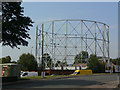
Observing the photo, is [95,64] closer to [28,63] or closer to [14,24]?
[28,63]

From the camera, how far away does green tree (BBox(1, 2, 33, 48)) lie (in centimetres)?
2211

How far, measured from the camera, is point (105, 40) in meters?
56.6

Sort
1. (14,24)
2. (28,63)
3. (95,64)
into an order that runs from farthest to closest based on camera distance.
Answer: (28,63) → (95,64) → (14,24)

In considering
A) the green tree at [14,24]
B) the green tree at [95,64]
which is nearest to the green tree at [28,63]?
the green tree at [95,64]

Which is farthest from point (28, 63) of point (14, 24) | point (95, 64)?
point (14, 24)

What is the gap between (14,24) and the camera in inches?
893

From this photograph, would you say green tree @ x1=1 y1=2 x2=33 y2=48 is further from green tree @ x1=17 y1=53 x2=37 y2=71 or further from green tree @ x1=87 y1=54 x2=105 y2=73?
green tree @ x1=17 y1=53 x2=37 y2=71

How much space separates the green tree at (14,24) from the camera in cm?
2211

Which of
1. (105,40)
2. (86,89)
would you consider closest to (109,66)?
(105,40)

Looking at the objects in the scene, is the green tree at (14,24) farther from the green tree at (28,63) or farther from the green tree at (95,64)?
the green tree at (28,63)

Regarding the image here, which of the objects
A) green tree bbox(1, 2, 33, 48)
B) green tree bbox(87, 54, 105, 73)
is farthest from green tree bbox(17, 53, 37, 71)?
green tree bbox(1, 2, 33, 48)

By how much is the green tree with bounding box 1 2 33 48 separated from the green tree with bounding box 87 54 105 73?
31.4m

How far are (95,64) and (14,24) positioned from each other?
1366 inches

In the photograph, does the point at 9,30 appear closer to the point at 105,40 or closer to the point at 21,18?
the point at 21,18
